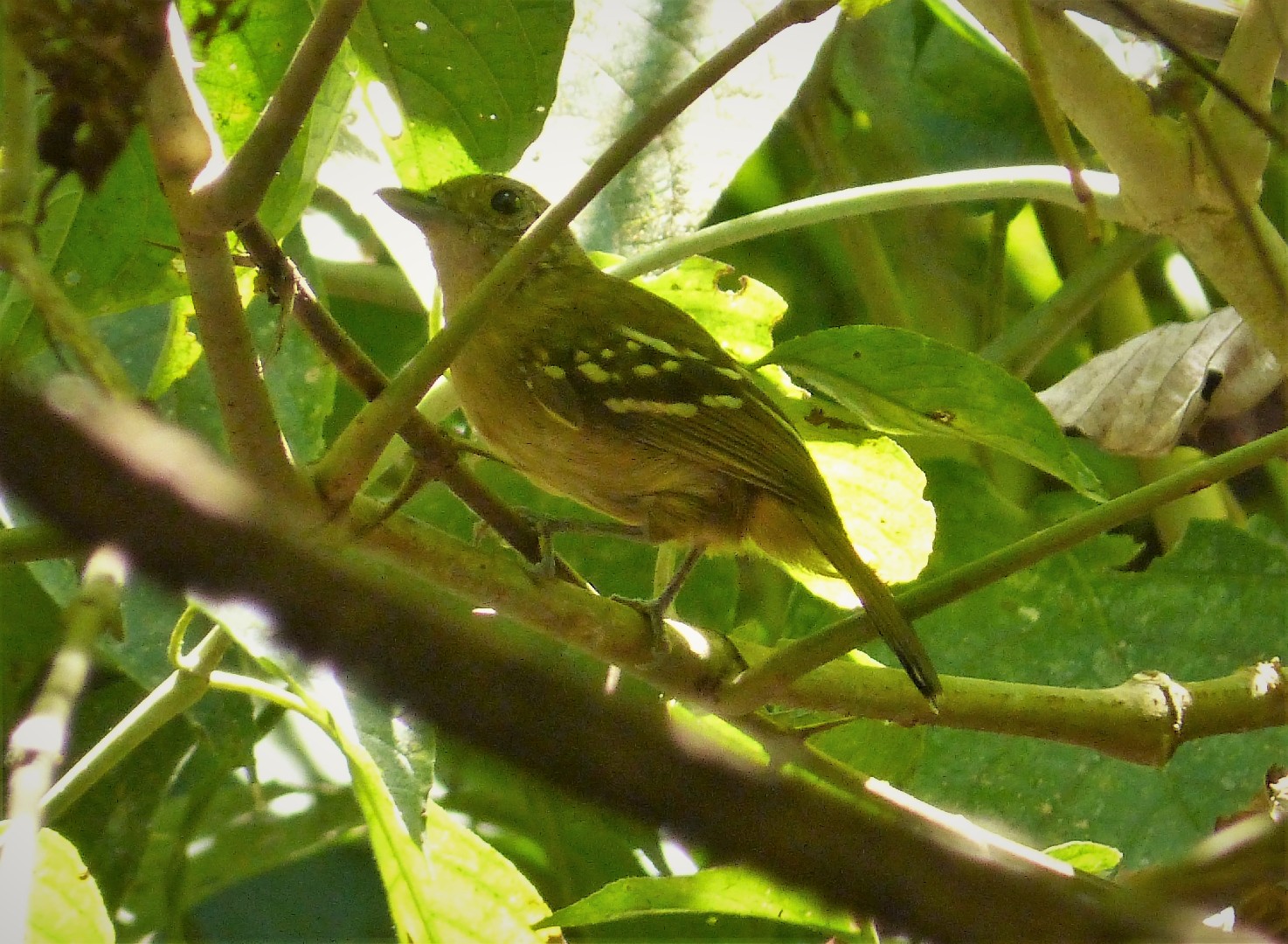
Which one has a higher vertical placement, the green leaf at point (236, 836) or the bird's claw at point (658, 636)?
the bird's claw at point (658, 636)

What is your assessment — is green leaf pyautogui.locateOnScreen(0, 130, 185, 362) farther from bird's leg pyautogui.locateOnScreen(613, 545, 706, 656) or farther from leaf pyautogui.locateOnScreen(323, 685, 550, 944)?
bird's leg pyautogui.locateOnScreen(613, 545, 706, 656)

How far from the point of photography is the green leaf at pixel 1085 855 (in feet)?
5.47

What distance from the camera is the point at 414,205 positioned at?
2371mm

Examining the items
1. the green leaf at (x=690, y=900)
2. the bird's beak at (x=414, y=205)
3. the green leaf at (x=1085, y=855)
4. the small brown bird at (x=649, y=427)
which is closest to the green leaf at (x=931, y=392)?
the small brown bird at (x=649, y=427)

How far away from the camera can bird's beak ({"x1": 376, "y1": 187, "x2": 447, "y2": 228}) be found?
7.38 feet

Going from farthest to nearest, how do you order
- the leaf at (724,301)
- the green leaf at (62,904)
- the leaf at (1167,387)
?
1. the leaf at (1167,387)
2. the leaf at (724,301)
3. the green leaf at (62,904)

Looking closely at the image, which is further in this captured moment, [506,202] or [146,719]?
[506,202]

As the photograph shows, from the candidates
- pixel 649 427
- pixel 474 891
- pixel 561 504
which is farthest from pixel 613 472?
pixel 474 891

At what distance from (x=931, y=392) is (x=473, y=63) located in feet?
2.28

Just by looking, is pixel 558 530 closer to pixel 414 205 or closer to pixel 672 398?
pixel 672 398

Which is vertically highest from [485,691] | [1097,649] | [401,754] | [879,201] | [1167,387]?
[485,691]

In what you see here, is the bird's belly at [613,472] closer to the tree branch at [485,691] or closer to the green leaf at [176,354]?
the green leaf at [176,354]

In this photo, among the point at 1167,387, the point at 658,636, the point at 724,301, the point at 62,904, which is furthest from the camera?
the point at 1167,387

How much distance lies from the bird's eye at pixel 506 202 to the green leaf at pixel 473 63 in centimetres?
86
